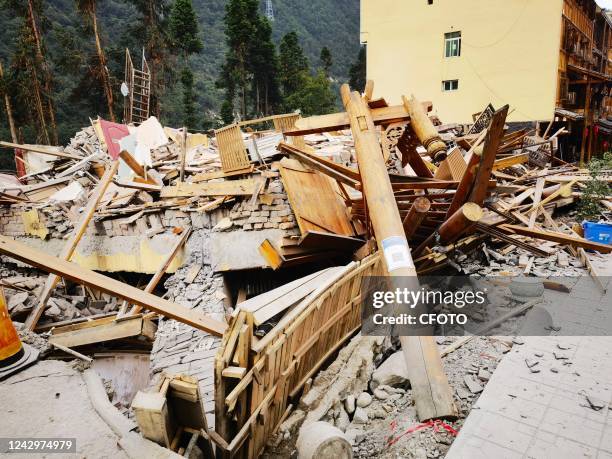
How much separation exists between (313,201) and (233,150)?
2133 millimetres

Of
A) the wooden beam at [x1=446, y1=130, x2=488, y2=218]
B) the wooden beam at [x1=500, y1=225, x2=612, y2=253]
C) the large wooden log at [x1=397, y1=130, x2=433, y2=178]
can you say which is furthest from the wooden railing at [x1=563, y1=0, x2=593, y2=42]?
the wooden beam at [x1=446, y1=130, x2=488, y2=218]

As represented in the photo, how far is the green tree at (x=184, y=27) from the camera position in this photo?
2555cm

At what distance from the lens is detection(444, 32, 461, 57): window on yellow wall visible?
1931 centimetres

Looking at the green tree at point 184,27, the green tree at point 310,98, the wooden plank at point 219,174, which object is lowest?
the wooden plank at point 219,174

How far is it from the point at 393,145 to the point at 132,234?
7.18 metres

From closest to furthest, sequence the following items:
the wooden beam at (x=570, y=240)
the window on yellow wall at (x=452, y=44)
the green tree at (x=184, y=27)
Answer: the wooden beam at (x=570, y=240), the window on yellow wall at (x=452, y=44), the green tree at (x=184, y=27)

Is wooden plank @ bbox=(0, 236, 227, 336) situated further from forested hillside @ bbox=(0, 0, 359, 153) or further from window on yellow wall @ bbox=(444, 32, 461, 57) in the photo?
forested hillside @ bbox=(0, 0, 359, 153)

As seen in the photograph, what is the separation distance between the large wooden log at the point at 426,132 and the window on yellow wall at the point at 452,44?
1747 centimetres

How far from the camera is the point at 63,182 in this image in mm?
9984

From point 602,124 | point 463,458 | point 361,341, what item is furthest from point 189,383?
point 602,124

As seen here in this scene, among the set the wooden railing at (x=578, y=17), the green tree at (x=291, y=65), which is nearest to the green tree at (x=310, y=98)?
the green tree at (x=291, y=65)

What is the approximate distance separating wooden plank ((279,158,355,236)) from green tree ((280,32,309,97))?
28.5 m

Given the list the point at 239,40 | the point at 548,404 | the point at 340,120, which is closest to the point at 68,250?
the point at 340,120

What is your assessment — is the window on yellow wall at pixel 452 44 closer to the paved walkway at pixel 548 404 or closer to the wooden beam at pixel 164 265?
the wooden beam at pixel 164 265
